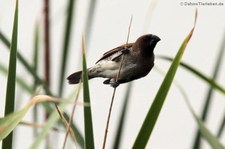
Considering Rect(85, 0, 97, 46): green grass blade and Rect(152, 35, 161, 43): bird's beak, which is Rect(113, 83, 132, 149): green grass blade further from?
Rect(152, 35, 161, 43): bird's beak

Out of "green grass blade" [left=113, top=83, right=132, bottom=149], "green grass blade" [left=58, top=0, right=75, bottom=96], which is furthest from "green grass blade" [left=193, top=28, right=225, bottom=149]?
"green grass blade" [left=58, top=0, right=75, bottom=96]

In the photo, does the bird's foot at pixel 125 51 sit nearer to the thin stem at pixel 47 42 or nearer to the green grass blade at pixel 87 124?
the green grass blade at pixel 87 124

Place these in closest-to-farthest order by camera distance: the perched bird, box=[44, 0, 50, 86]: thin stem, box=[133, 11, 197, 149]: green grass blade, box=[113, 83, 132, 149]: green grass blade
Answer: the perched bird → box=[133, 11, 197, 149]: green grass blade → box=[44, 0, 50, 86]: thin stem → box=[113, 83, 132, 149]: green grass blade

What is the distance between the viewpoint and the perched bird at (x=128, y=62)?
0.43 metres

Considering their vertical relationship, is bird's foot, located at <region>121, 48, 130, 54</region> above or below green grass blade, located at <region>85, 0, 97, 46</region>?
below

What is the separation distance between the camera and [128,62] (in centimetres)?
46

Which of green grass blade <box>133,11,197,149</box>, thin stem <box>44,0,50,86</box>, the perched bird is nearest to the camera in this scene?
the perched bird

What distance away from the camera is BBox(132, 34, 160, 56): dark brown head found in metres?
0.46

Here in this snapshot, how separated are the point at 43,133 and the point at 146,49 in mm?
256

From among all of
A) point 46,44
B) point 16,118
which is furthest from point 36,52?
point 16,118

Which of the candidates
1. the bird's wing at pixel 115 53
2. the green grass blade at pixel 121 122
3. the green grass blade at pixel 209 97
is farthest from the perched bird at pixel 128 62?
the green grass blade at pixel 209 97

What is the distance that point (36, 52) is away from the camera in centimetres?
107

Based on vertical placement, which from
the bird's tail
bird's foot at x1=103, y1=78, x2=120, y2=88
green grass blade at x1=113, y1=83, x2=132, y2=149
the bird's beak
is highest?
the bird's beak

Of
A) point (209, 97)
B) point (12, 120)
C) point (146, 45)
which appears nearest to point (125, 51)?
point (146, 45)
